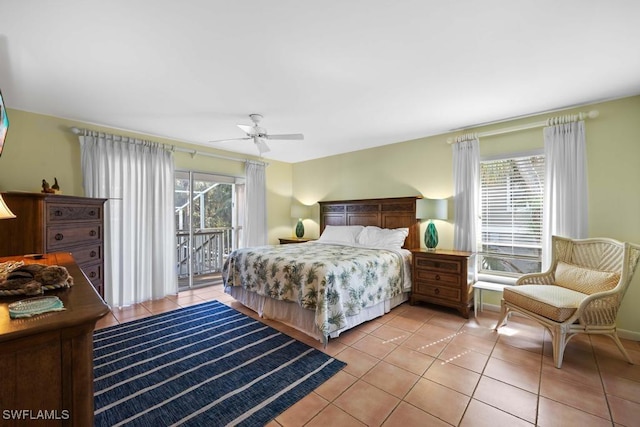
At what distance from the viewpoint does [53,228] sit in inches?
101

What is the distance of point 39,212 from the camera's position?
2475mm

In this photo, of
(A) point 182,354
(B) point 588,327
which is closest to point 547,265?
(B) point 588,327

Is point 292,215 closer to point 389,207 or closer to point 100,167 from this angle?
point 389,207

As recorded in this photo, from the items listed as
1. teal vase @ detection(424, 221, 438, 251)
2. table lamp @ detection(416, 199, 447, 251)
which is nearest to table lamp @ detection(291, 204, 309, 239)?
table lamp @ detection(416, 199, 447, 251)

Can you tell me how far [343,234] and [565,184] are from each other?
9.42 ft

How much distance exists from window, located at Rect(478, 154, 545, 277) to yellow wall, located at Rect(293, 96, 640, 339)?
225 millimetres

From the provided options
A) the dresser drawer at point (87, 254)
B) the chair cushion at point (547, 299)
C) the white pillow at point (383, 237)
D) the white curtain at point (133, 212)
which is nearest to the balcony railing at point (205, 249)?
the white curtain at point (133, 212)

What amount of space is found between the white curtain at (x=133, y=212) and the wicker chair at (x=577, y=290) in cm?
455

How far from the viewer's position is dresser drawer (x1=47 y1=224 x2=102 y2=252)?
2562mm

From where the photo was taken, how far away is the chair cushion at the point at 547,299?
87.0 inches

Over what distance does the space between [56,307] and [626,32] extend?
11.2 ft

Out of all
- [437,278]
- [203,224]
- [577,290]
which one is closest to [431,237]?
[437,278]

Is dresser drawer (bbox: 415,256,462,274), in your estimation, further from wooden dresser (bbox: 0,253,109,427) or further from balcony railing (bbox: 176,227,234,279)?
balcony railing (bbox: 176,227,234,279)

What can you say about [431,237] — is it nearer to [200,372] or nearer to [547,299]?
[547,299]
